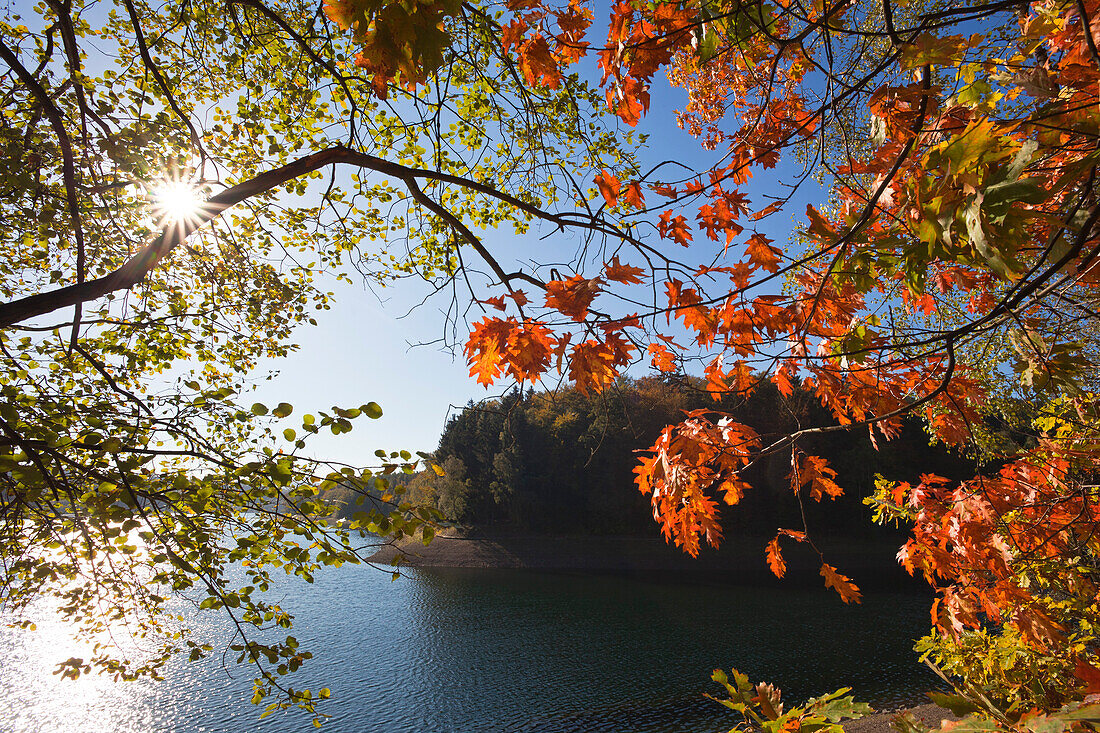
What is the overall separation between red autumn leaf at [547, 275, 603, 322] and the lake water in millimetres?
10558

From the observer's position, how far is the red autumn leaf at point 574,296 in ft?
5.16

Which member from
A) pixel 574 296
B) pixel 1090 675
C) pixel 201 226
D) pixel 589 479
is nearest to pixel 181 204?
pixel 201 226

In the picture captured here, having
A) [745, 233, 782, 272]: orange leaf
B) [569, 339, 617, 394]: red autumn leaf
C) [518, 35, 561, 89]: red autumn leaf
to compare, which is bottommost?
[569, 339, 617, 394]: red autumn leaf

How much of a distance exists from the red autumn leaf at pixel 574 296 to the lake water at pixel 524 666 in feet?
34.6

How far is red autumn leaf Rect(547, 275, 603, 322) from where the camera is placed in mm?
1571

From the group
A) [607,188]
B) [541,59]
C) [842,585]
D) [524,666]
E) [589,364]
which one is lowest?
[524,666]

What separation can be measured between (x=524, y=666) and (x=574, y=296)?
13.9 meters

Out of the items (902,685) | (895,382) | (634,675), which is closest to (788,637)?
(902,685)

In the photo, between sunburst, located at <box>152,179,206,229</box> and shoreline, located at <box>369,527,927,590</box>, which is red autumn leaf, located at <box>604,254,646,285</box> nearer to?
sunburst, located at <box>152,179,206,229</box>

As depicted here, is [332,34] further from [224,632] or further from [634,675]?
[224,632]

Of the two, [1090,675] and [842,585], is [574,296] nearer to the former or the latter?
[1090,675]

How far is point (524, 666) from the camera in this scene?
13.0 m

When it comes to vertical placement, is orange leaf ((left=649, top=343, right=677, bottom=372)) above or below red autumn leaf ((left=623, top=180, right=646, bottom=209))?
below

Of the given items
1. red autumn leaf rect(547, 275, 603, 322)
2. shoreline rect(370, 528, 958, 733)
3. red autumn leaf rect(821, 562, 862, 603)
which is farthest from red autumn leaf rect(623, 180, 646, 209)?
shoreline rect(370, 528, 958, 733)
